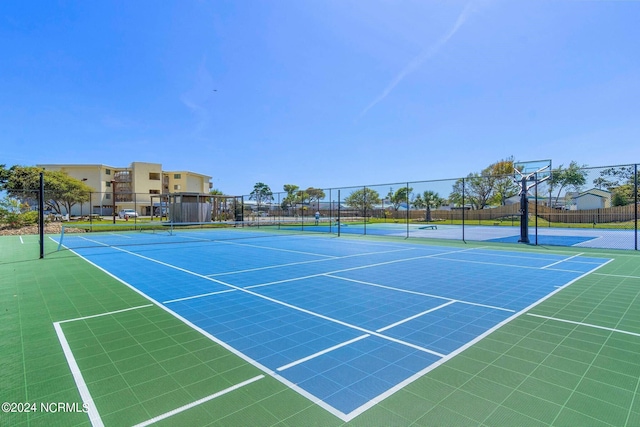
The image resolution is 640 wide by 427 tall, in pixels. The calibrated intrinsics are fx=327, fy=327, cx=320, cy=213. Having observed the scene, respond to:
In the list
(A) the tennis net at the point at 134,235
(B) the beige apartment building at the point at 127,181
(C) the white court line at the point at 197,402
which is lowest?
(C) the white court line at the point at 197,402

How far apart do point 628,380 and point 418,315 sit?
2287mm

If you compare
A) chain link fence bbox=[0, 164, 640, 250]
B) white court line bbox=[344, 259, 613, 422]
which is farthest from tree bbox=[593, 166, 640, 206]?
white court line bbox=[344, 259, 613, 422]

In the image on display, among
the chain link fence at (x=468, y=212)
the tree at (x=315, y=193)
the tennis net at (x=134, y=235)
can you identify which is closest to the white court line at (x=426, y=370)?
the chain link fence at (x=468, y=212)

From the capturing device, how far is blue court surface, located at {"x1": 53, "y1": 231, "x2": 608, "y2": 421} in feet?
10.4

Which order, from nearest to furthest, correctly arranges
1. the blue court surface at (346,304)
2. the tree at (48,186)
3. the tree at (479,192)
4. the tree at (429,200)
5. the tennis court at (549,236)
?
1. the blue court surface at (346,304)
2. the tennis court at (549,236)
3. the tree at (48,186)
4. the tree at (479,192)
5. the tree at (429,200)

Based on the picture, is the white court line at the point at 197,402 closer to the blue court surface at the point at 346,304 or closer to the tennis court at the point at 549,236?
the blue court surface at the point at 346,304

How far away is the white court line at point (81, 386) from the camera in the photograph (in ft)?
7.96

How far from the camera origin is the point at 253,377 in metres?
3.01

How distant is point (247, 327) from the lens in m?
4.35

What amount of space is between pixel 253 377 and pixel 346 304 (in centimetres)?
261

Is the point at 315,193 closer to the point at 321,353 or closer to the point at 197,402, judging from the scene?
the point at 321,353

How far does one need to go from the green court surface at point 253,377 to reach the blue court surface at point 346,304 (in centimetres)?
21

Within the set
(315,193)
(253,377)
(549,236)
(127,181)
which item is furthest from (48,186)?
(549,236)

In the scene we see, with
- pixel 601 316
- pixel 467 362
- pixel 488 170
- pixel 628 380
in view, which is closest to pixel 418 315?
pixel 467 362
